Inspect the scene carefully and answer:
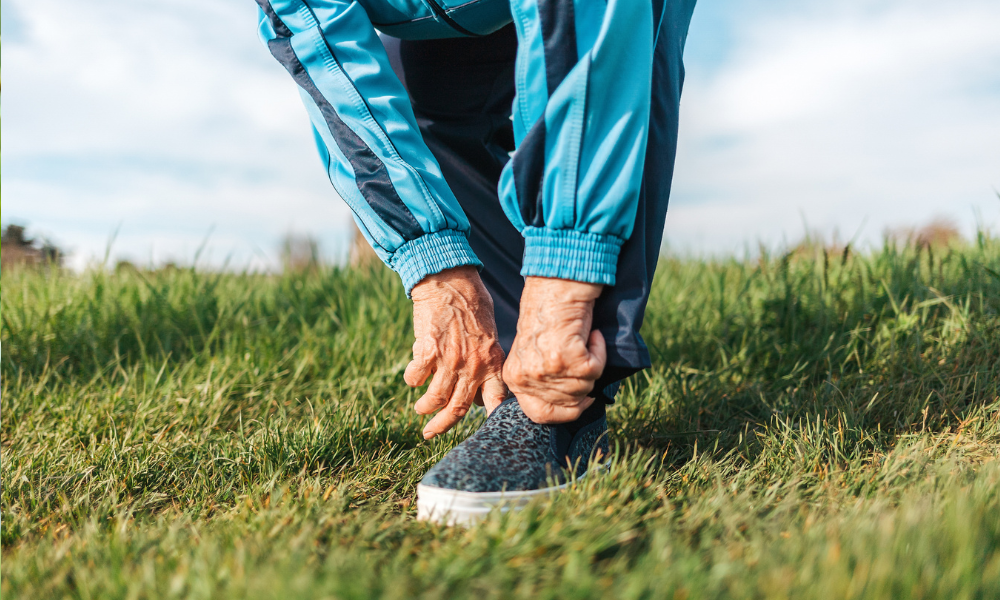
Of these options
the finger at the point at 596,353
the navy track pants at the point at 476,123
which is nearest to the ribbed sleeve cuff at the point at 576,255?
the finger at the point at 596,353

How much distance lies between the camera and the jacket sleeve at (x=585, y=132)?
117cm

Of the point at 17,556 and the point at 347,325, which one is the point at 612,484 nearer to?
the point at 17,556

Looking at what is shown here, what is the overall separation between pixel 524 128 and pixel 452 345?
0.49 m

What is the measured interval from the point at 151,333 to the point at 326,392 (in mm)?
905

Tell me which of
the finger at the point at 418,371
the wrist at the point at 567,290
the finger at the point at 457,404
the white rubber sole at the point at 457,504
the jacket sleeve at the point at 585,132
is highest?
the jacket sleeve at the point at 585,132

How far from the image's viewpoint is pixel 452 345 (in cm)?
139

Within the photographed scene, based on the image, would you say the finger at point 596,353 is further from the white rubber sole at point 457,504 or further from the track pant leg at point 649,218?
the white rubber sole at point 457,504

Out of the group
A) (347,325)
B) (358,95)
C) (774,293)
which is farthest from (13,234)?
(774,293)

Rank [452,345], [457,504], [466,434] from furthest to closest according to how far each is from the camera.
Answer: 1. [466,434]
2. [452,345]
3. [457,504]

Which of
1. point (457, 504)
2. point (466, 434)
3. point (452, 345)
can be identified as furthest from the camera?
point (466, 434)

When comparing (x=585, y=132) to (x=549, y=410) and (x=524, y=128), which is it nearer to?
(x=524, y=128)

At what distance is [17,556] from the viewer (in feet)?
3.51

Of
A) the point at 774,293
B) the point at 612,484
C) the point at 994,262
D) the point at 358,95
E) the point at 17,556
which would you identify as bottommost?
the point at 17,556

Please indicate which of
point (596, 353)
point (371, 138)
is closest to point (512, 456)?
point (596, 353)
